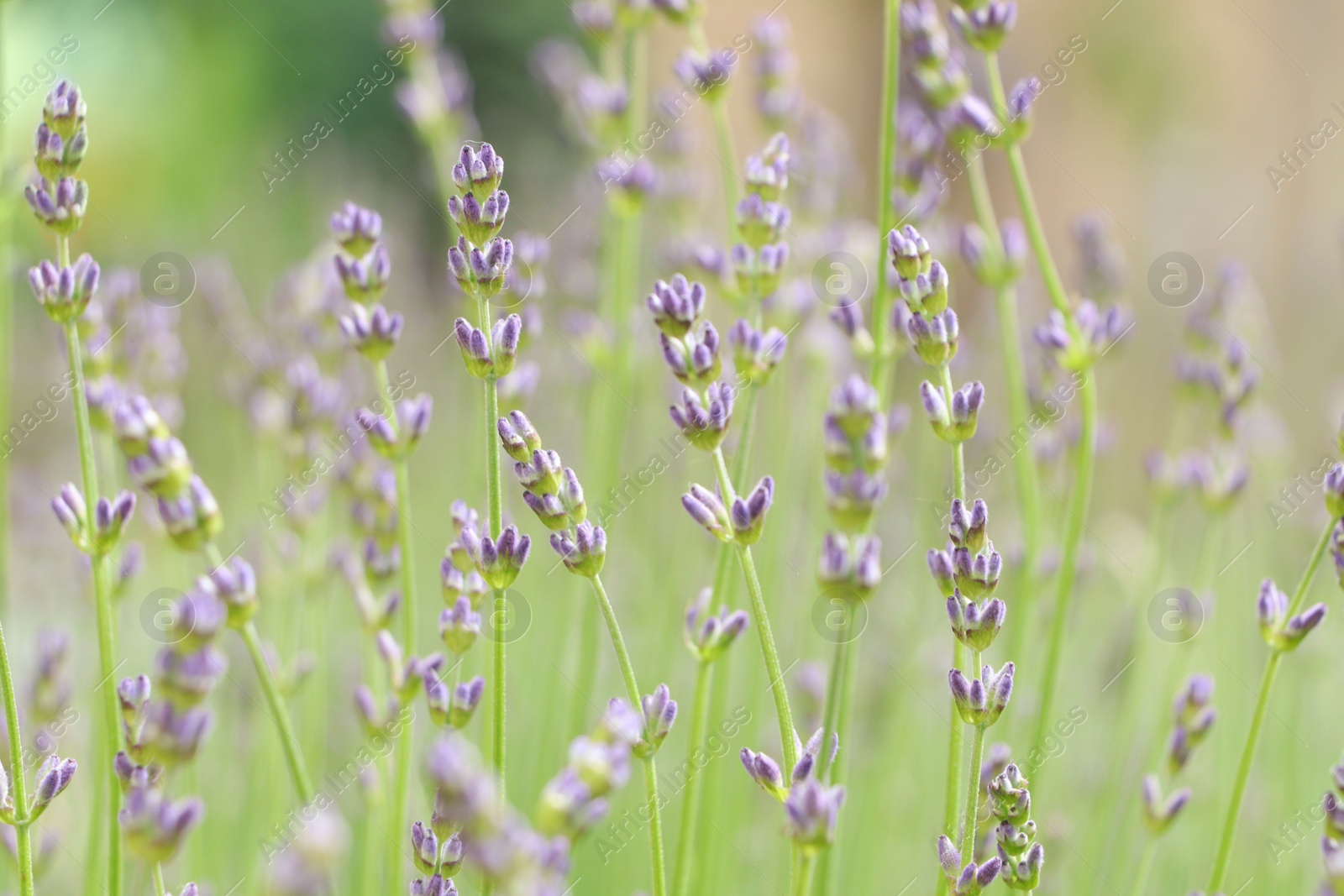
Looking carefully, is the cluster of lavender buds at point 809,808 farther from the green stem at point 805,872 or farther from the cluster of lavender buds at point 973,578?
the cluster of lavender buds at point 973,578

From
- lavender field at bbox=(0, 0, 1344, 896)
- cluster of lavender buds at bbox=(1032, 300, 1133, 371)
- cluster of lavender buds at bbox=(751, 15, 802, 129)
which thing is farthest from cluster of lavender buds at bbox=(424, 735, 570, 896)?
cluster of lavender buds at bbox=(751, 15, 802, 129)

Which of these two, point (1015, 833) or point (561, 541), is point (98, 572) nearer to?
point (561, 541)

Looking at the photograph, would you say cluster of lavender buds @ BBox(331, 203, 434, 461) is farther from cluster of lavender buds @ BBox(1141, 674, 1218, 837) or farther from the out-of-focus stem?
cluster of lavender buds @ BBox(1141, 674, 1218, 837)

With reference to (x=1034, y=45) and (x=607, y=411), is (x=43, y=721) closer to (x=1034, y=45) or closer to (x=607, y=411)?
(x=607, y=411)

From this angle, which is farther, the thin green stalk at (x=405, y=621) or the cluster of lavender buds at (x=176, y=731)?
the thin green stalk at (x=405, y=621)

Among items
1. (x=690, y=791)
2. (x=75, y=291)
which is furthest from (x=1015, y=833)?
(x=75, y=291)

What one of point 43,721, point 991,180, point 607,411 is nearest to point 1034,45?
point 991,180

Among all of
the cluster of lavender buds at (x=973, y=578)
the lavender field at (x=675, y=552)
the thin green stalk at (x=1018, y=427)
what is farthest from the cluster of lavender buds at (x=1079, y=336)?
the cluster of lavender buds at (x=973, y=578)
